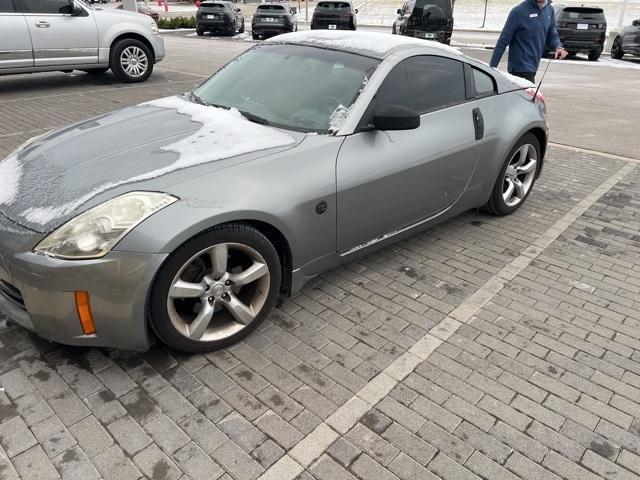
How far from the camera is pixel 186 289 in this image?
2508mm

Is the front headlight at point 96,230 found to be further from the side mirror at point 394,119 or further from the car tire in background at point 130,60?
the car tire in background at point 130,60

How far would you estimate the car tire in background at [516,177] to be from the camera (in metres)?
4.37

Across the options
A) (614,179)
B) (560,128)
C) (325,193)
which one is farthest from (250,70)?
(560,128)

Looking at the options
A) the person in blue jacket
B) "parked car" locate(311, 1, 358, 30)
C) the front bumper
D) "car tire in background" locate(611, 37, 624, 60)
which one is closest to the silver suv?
the person in blue jacket

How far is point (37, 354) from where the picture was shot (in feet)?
8.86

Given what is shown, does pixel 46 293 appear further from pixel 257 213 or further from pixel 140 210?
pixel 257 213

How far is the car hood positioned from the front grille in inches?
12.7

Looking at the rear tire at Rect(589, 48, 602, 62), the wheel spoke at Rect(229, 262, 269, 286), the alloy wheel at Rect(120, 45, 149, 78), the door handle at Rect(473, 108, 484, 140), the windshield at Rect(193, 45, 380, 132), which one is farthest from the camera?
the rear tire at Rect(589, 48, 602, 62)

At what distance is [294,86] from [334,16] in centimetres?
1933

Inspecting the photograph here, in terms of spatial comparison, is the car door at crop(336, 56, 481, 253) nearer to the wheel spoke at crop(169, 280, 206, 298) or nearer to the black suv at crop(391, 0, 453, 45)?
the wheel spoke at crop(169, 280, 206, 298)

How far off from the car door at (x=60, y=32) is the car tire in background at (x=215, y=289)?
25.4 ft

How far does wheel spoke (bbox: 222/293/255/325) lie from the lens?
272cm

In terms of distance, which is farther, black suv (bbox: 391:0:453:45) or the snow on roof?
black suv (bbox: 391:0:453:45)

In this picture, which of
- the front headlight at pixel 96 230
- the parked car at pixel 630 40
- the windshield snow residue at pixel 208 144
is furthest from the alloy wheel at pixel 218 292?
the parked car at pixel 630 40
